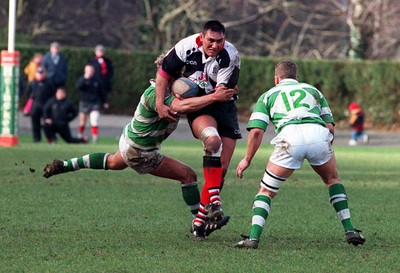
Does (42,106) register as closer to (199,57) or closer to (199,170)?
(199,170)

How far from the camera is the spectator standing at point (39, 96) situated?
1025 inches

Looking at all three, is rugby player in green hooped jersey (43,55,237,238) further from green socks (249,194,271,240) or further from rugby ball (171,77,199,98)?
green socks (249,194,271,240)

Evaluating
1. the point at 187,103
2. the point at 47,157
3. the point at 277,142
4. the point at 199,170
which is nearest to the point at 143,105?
the point at 187,103

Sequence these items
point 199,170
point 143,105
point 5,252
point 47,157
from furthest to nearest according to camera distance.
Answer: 1. point 47,157
2. point 199,170
3. point 143,105
4. point 5,252

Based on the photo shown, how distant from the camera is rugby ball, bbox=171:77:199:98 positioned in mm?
9844

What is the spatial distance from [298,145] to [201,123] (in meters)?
1.00

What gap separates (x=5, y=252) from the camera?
8.70m

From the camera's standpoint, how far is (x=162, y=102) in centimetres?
977

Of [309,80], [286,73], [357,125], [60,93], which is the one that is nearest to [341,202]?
[286,73]

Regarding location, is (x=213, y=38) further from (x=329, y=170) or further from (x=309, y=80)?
(x=309, y=80)

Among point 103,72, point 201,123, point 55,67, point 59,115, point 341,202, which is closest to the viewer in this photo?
→ point 341,202

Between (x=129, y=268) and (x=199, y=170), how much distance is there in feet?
34.1

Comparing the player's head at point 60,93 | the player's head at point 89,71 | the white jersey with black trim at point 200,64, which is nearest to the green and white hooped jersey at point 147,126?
the white jersey with black trim at point 200,64

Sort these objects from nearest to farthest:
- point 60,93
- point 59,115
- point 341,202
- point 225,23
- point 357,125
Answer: point 341,202 < point 59,115 < point 60,93 < point 357,125 < point 225,23
